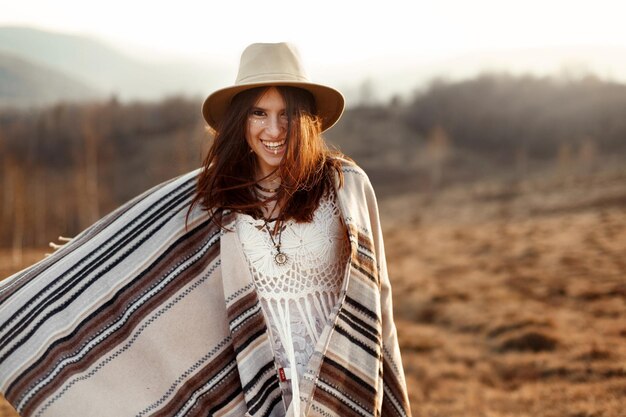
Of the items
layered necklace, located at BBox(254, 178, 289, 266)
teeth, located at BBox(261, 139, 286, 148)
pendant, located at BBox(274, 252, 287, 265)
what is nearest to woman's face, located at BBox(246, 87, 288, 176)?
teeth, located at BBox(261, 139, 286, 148)

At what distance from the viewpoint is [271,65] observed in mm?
2324

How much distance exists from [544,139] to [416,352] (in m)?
46.4

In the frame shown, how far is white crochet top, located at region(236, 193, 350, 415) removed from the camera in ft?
7.43

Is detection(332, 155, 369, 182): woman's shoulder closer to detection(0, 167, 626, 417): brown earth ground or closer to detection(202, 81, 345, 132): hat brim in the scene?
Result: detection(202, 81, 345, 132): hat brim

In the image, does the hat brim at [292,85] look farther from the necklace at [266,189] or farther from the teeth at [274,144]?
the necklace at [266,189]

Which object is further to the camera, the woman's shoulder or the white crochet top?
the woman's shoulder

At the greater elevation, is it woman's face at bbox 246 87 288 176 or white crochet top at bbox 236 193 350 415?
woman's face at bbox 246 87 288 176

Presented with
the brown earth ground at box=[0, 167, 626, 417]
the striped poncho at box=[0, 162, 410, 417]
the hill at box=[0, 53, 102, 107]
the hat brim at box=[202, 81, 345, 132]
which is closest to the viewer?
the striped poncho at box=[0, 162, 410, 417]

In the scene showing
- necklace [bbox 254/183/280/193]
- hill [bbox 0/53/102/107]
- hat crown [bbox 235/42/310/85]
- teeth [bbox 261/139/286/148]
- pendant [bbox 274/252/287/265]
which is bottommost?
pendant [bbox 274/252/287/265]

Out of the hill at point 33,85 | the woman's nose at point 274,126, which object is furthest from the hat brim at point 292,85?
the hill at point 33,85

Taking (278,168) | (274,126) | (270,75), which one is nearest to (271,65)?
(270,75)

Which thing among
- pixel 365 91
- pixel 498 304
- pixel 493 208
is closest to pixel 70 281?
pixel 498 304

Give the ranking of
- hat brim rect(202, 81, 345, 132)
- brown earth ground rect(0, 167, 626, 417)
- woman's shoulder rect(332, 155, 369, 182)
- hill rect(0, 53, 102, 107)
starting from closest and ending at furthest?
hat brim rect(202, 81, 345, 132) < woman's shoulder rect(332, 155, 369, 182) < brown earth ground rect(0, 167, 626, 417) < hill rect(0, 53, 102, 107)

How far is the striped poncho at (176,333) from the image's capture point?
7.28 ft
